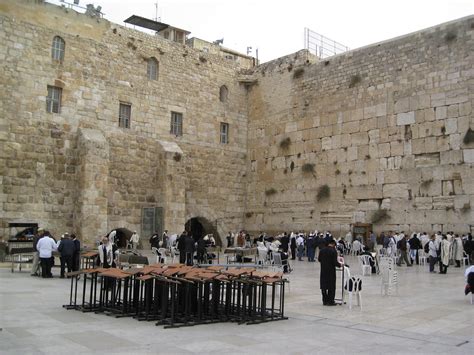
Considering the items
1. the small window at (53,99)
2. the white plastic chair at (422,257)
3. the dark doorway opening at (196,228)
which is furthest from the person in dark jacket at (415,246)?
the small window at (53,99)

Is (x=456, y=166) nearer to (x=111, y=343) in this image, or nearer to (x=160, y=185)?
(x=160, y=185)

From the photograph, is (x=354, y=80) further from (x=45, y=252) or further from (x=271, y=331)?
(x=271, y=331)

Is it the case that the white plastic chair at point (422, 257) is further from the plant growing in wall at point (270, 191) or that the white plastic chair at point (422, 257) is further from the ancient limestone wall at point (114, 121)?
the ancient limestone wall at point (114, 121)

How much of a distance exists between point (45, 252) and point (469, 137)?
13477 mm

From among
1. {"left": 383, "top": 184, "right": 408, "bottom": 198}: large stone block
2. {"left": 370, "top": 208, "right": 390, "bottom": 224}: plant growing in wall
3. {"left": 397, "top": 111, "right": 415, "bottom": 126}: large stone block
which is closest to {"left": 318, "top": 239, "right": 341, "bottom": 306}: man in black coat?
{"left": 383, "top": 184, "right": 408, "bottom": 198}: large stone block

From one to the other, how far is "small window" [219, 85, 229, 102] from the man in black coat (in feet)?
53.3

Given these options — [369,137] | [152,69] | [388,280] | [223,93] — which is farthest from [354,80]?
[388,280]

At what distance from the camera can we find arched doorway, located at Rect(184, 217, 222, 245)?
22.6 m

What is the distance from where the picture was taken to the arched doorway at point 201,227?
2262 cm

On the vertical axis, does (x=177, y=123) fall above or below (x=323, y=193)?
above

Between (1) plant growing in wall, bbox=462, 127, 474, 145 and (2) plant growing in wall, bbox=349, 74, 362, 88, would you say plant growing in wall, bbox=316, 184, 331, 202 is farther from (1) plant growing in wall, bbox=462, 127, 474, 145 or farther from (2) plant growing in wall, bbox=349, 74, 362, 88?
(1) plant growing in wall, bbox=462, 127, 474, 145

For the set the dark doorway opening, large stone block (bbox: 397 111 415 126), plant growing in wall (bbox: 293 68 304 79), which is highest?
plant growing in wall (bbox: 293 68 304 79)

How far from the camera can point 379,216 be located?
61.3 feet

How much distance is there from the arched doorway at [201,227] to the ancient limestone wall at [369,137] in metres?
1.85
